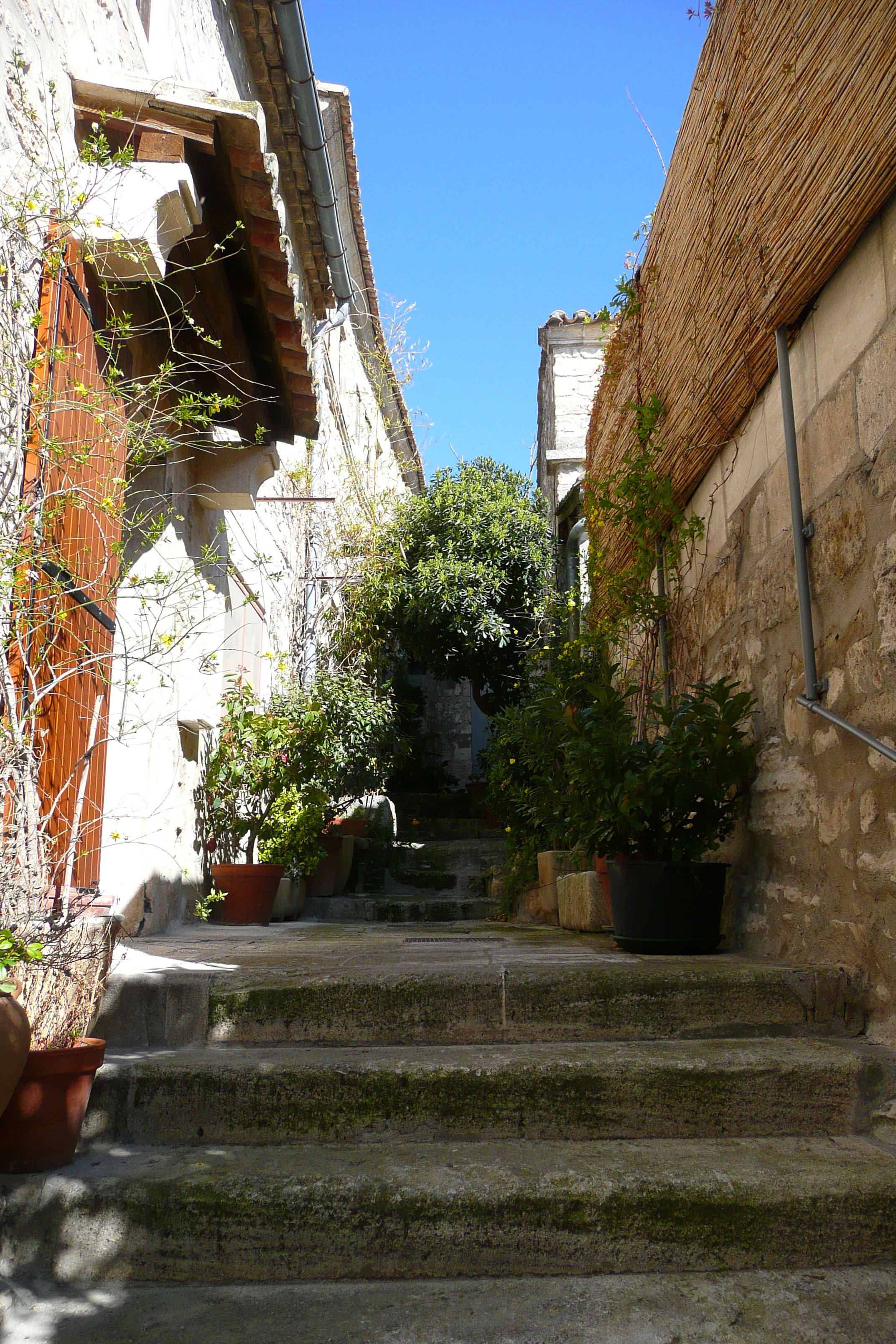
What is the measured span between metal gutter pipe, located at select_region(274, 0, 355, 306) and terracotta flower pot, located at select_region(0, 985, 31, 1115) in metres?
6.08

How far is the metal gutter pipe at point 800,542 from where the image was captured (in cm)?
261

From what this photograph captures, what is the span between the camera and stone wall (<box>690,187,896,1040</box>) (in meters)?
2.31

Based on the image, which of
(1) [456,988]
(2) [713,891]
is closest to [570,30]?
(2) [713,891]

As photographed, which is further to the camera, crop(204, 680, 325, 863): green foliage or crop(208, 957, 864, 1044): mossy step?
crop(204, 680, 325, 863): green foliage

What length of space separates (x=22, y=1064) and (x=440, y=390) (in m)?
8.85

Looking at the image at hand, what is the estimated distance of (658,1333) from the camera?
5.13 ft

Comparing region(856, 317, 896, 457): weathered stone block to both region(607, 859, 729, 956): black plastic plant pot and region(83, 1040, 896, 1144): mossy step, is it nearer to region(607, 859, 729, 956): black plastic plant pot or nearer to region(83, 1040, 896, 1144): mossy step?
region(607, 859, 729, 956): black plastic plant pot

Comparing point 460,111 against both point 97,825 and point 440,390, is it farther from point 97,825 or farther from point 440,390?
point 97,825

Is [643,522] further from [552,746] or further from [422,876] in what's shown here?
[422,876]

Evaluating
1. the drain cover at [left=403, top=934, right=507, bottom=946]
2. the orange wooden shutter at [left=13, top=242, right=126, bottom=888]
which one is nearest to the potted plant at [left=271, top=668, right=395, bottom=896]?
the drain cover at [left=403, top=934, right=507, bottom=946]

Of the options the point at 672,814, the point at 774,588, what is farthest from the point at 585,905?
the point at 774,588

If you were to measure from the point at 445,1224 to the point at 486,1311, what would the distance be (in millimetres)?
201

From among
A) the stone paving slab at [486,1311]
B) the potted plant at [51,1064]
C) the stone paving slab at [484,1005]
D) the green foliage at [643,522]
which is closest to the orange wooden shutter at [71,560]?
the potted plant at [51,1064]

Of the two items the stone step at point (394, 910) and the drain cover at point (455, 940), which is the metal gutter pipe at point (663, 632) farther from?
the stone step at point (394, 910)
